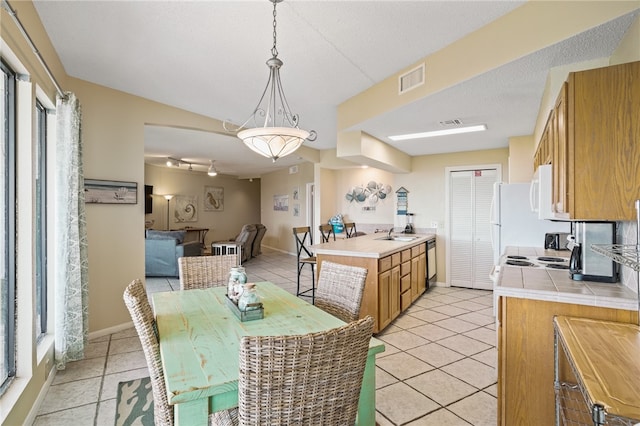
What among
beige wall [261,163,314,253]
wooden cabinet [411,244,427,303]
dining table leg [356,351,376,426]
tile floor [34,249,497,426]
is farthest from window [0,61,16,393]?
beige wall [261,163,314,253]

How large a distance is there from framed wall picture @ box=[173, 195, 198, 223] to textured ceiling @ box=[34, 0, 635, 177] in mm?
6354

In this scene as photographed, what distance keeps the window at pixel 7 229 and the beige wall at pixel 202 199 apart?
737cm

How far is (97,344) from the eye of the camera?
3.28 meters

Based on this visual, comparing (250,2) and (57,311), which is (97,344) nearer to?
(57,311)

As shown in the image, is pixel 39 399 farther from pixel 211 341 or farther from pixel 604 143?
pixel 604 143

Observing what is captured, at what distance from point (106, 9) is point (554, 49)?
8.94ft

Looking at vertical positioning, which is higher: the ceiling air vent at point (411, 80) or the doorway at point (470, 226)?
the ceiling air vent at point (411, 80)

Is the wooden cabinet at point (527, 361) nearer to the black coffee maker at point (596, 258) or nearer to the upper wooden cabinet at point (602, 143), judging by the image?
the black coffee maker at point (596, 258)

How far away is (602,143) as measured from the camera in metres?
1.63

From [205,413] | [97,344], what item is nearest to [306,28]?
[205,413]

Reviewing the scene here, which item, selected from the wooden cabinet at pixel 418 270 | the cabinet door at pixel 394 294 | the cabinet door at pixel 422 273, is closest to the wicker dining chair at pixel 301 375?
the cabinet door at pixel 394 294

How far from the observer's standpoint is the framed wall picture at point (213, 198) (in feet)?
34.5

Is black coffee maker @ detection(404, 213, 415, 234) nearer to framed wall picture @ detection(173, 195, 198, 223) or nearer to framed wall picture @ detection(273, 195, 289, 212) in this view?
framed wall picture @ detection(273, 195, 289, 212)

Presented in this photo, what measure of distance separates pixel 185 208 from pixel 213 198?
105cm
